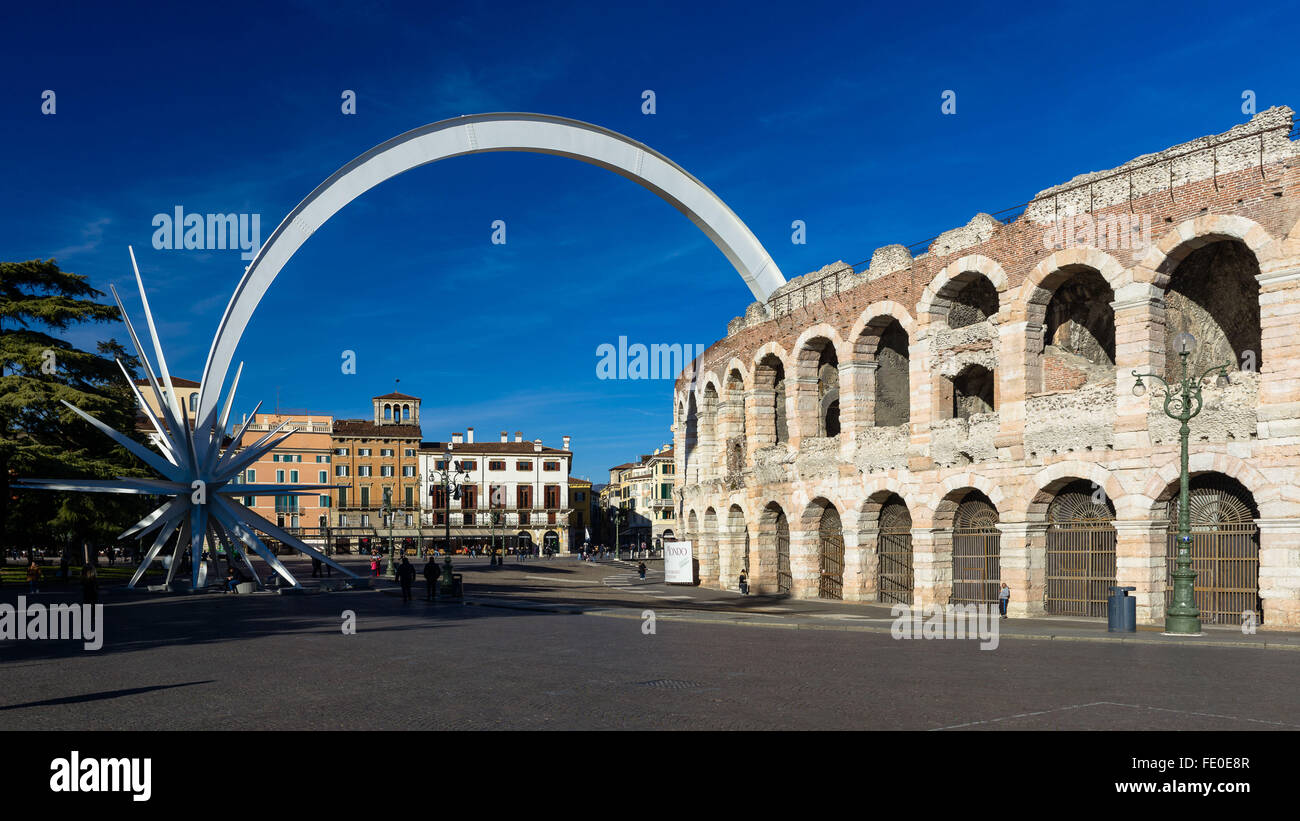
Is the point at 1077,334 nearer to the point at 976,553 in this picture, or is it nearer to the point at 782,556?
the point at 976,553

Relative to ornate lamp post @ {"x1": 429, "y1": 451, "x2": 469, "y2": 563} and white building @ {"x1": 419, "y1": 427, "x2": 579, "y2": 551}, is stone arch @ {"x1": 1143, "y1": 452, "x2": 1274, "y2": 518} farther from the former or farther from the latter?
white building @ {"x1": 419, "y1": 427, "x2": 579, "y2": 551}

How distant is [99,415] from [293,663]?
Result: 31522 mm

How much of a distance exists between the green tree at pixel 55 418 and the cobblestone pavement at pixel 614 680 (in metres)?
18.4

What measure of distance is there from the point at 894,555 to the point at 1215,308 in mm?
13078

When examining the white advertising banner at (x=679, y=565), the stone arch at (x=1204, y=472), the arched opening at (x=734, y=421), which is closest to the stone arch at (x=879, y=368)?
the arched opening at (x=734, y=421)

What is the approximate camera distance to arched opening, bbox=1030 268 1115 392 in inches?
1131

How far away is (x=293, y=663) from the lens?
16.0 meters

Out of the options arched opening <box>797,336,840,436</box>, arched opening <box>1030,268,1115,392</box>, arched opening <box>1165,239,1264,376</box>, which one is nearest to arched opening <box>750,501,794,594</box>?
arched opening <box>797,336,840,436</box>

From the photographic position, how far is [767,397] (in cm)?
4284

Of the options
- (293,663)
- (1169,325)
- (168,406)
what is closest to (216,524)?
(168,406)

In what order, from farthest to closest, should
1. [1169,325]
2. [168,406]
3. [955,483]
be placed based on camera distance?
1. [168,406]
2. [955,483]
3. [1169,325]

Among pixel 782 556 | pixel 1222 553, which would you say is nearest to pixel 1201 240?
pixel 1222 553

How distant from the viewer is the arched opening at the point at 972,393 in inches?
1361
